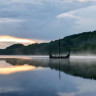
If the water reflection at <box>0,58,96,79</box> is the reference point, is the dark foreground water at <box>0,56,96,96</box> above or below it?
below

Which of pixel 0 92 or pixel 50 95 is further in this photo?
pixel 0 92

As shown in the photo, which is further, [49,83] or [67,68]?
[67,68]

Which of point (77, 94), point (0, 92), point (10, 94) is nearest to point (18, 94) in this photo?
point (10, 94)

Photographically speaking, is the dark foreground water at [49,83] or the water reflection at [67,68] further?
the water reflection at [67,68]

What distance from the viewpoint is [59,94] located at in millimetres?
24641

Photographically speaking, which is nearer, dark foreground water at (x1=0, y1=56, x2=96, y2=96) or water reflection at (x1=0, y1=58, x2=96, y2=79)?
dark foreground water at (x1=0, y1=56, x2=96, y2=96)

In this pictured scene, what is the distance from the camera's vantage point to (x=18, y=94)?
81.8ft

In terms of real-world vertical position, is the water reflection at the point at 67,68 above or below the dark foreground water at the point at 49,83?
above

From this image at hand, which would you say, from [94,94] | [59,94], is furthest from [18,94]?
[94,94]

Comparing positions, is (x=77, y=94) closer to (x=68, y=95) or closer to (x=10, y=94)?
(x=68, y=95)

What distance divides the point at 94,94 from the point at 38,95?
19.7ft

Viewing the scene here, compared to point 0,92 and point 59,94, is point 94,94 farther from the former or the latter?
point 0,92

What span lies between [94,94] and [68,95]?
2.96 m

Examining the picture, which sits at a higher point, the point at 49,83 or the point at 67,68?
the point at 67,68
